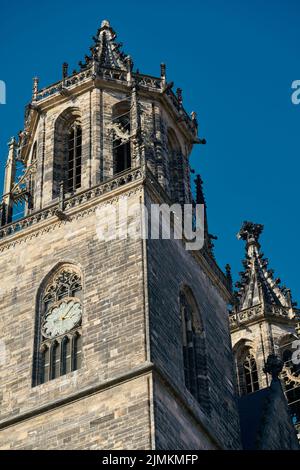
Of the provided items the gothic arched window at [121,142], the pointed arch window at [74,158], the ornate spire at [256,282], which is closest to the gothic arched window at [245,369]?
the ornate spire at [256,282]

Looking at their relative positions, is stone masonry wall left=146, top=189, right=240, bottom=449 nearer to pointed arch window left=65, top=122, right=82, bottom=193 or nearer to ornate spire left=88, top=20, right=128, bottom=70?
pointed arch window left=65, top=122, right=82, bottom=193

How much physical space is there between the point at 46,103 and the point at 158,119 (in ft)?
9.07

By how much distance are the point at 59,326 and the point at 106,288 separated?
127cm

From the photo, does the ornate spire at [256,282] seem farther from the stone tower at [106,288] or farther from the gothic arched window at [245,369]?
the stone tower at [106,288]

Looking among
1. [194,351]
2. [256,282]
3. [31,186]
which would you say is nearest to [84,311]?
[194,351]

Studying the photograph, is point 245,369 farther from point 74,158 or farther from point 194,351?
point 194,351

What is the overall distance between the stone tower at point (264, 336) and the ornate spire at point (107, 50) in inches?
293

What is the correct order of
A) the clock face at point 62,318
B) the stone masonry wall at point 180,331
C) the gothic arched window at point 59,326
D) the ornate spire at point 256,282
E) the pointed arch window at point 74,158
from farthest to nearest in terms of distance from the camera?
1. the ornate spire at point 256,282
2. the pointed arch window at point 74,158
3. the clock face at point 62,318
4. the gothic arched window at point 59,326
5. the stone masonry wall at point 180,331

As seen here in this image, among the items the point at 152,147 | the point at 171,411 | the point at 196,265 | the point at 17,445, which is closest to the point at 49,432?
the point at 17,445

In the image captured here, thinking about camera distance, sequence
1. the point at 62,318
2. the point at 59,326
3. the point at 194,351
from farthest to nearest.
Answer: the point at 194,351, the point at 62,318, the point at 59,326

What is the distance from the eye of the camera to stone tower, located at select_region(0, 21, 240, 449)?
2628 centimetres

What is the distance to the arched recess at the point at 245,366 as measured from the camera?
39031mm

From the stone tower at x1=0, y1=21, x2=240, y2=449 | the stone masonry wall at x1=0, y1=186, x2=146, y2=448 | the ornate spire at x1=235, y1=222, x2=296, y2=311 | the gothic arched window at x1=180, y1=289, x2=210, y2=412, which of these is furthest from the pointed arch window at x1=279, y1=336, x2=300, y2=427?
the stone masonry wall at x1=0, y1=186, x2=146, y2=448

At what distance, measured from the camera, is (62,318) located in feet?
94.2
